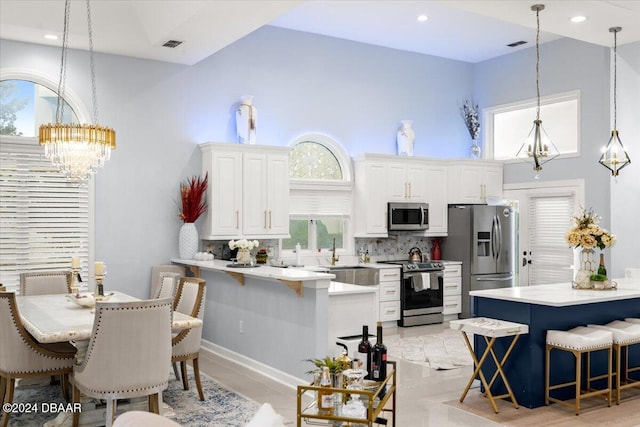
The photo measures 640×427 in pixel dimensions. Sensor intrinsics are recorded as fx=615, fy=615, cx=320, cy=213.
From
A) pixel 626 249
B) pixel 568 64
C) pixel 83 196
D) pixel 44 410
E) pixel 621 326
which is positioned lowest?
pixel 44 410

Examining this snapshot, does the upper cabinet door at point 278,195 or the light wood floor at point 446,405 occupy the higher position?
the upper cabinet door at point 278,195

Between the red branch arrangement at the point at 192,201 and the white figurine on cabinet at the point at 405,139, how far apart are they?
3.11 metres

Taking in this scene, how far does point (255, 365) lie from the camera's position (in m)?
5.82

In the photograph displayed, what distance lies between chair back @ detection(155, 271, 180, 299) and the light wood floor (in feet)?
3.04

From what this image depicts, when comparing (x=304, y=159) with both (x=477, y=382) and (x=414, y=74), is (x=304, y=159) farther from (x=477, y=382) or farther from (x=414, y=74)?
(x=477, y=382)


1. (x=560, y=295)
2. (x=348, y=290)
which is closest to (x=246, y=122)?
(x=348, y=290)

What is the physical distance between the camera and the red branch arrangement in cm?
712

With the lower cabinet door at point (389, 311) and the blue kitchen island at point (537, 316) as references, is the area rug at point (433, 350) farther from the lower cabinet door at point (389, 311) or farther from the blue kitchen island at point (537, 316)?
the blue kitchen island at point (537, 316)

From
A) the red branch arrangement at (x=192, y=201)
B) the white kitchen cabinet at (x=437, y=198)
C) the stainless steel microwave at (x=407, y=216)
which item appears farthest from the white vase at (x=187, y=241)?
the white kitchen cabinet at (x=437, y=198)

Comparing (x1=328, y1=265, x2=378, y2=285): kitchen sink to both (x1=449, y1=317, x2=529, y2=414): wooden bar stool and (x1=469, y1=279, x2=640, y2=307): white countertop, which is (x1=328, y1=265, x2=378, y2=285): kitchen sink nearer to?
(x1=469, y1=279, x2=640, y2=307): white countertop

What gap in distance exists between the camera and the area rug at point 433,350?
625cm

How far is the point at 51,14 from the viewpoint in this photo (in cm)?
609

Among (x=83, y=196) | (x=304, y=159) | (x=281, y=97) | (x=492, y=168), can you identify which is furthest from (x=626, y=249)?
(x=83, y=196)

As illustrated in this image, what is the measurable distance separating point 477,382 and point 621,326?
1.30m
